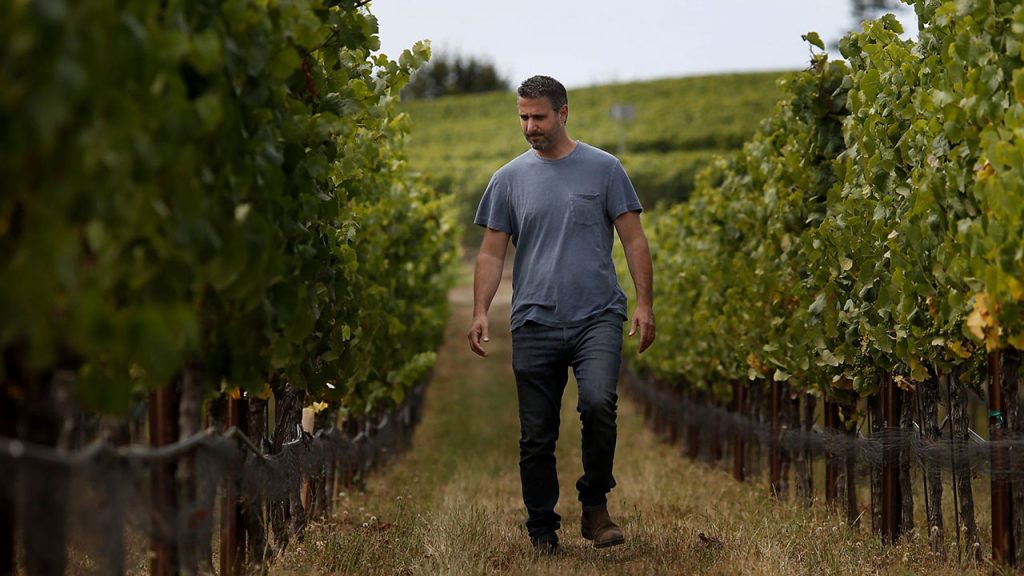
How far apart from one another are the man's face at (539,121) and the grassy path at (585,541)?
192cm

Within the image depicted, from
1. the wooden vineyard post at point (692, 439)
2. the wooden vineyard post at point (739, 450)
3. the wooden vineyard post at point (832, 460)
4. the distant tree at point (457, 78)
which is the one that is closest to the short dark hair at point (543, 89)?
the wooden vineyard post at point (832, 460)

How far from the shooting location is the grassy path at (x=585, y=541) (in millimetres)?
5285

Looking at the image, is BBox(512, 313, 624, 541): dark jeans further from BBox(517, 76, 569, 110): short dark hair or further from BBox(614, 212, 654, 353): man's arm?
BBox(517, 76, 569, 110): short dark hair

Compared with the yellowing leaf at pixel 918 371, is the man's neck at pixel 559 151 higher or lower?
higher

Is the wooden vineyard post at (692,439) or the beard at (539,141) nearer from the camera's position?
the beard at (539,141)

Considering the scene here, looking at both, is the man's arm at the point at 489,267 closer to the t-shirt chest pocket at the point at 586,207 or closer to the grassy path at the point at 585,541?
the t-shirt chest pocket at the point at 586,207

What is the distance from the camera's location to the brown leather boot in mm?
5707

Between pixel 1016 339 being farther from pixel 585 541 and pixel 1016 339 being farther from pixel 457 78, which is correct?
pixel 457 78

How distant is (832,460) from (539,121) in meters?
3.26

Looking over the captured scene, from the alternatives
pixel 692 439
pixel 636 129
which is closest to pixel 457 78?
pixel 636 129

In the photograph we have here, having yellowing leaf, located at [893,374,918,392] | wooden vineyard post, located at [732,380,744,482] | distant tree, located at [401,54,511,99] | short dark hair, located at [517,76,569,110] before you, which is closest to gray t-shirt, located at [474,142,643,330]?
short dark hair, located at [517,76,569,110]

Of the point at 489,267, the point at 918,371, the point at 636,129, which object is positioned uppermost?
the point at 636,129

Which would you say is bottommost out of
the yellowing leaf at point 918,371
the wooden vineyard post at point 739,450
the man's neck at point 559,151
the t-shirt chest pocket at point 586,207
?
the wooden vineyard post at point 739,450

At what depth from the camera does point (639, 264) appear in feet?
19.4
